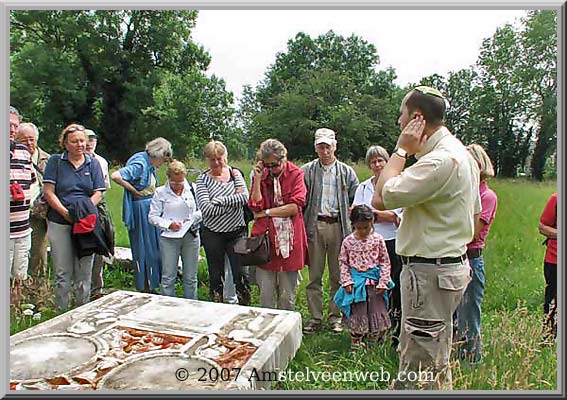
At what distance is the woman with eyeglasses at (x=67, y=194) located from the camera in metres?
4.15

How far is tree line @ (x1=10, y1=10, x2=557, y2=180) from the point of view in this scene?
12.5 feet

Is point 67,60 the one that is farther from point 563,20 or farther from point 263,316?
point 563,20

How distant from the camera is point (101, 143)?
4566 millimetres

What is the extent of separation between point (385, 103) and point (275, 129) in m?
0.90

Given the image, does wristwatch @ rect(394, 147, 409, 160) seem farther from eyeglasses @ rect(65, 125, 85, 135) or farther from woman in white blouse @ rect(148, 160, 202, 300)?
eyeglasses @ rect(65, 125, 85, 135)

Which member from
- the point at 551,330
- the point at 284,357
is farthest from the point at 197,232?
the point at 551,330

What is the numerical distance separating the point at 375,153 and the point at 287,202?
31.6 inches

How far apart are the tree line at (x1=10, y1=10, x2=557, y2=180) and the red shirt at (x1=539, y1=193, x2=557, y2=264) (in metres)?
0.21

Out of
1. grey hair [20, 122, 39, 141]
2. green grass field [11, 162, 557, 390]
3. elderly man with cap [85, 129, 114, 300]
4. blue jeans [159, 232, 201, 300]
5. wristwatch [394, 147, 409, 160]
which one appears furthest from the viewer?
blue jeans [159, 232, 201, 300]

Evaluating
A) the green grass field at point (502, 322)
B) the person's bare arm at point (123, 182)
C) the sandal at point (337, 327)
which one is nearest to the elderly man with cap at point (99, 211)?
the person's bare arm at point (123, 182)

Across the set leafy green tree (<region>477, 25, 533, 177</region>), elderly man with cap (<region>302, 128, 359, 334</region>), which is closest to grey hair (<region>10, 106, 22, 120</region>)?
elderly man with cap (<region>302, 128, 359, 334</region>)

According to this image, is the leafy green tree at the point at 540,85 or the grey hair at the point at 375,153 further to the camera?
the grey hair at the point at 375,153

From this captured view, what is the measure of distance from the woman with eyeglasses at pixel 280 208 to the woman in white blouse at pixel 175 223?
665 millimetres

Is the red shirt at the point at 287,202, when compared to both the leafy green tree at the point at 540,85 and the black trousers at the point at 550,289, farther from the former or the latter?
the black trousers at the point at 550,289
